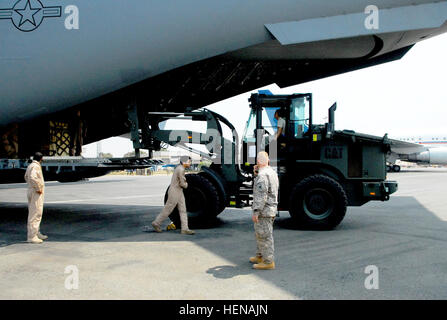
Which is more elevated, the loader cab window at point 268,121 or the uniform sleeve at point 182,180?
the loader cab window at point 268,121

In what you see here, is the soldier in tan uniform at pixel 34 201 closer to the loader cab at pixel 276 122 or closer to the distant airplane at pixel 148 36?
the distant airplane at pixel 148 36

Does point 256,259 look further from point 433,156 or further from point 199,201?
point 433,156

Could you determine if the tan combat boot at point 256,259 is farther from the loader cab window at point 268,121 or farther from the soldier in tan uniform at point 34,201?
the soldier in tan uniform at point 34,201

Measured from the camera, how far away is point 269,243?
475 cm

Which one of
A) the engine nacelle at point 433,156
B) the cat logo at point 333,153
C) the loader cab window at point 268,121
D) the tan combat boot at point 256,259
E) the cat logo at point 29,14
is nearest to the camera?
the tan combat boot at point 256,259

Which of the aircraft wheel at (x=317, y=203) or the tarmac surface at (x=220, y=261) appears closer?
the tarmac surface at (x=220, y=261)

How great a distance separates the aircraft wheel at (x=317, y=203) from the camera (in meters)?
7.41

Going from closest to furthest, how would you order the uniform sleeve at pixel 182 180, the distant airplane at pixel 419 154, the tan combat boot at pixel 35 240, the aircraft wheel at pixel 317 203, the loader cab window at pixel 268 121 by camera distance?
the tan combat boot at pixel 35 240 → the uniform sleeve at pixel 182 180 → the aircraft wheel at pixel 317 203 → the loader cab window at pixel 268 121 → the distant airplane at pixel 419 154

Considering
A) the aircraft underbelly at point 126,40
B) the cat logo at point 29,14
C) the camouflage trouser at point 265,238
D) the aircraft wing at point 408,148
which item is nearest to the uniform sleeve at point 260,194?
the camouflage trouser at point 265,238

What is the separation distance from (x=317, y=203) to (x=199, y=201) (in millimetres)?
2452

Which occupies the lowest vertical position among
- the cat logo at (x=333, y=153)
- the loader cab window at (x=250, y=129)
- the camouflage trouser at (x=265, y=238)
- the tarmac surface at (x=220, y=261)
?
the tarmac surface at (x=220, y=261)
